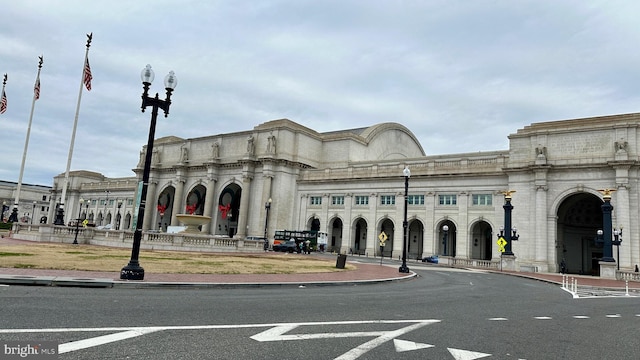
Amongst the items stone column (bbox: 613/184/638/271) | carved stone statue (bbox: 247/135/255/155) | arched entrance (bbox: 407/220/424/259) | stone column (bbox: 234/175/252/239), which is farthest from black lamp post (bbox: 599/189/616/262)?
carved stone statue (bbox: 247/135/255/155)

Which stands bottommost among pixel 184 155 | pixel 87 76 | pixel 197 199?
pixel 197 199

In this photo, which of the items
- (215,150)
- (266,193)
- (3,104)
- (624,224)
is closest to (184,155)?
(215,150)

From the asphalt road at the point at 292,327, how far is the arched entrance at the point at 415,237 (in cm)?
5057

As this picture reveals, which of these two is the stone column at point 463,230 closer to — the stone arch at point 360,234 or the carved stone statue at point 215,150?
the stone arch at point 360,234

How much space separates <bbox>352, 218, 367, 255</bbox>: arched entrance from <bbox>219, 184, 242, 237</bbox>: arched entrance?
941 inches

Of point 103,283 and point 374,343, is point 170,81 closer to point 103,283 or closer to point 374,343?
point 103,283

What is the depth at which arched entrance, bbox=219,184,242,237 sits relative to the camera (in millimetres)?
81375

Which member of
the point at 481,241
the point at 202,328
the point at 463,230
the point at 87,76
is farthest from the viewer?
the point at 481,241

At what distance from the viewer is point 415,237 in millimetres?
65438

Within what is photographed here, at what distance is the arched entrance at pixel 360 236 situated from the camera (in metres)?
68.2

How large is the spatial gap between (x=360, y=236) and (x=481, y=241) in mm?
18897

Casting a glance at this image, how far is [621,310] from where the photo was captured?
15.2m

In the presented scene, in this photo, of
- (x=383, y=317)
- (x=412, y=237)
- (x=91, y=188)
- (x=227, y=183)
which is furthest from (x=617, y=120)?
(x=91, y=188)
